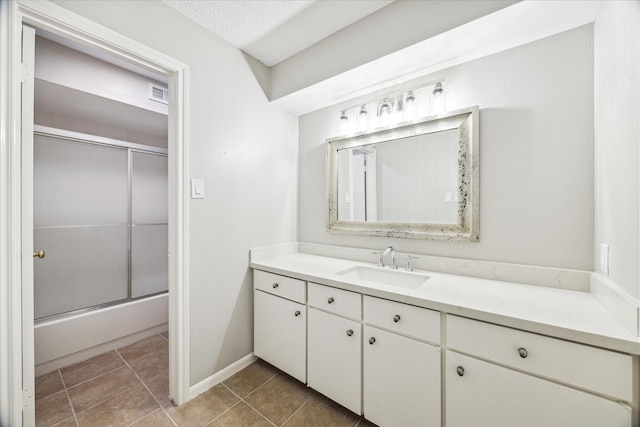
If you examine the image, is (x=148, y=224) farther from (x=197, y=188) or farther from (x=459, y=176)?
(x=459, y=176)

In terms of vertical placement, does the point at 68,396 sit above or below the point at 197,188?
below

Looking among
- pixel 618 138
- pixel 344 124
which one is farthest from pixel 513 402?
pixel 344 124

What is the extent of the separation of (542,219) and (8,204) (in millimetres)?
2503

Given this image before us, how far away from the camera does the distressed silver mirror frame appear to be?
1533mm

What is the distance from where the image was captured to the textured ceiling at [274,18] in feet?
4.90

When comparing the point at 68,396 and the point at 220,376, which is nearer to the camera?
the point at 68,396

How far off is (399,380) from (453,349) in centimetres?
33

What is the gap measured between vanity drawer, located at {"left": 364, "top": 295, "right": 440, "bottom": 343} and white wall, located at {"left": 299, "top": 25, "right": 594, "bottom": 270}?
2.05ft

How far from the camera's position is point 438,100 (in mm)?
1647

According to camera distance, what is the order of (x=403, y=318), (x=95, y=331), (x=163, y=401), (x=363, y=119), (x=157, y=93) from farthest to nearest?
(x=157, y=93) → (x=95, y=331) → (x=363, y=119) → (x=163, y=401) → (x=403, y=318)

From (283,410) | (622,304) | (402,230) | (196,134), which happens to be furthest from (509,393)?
(196,134)

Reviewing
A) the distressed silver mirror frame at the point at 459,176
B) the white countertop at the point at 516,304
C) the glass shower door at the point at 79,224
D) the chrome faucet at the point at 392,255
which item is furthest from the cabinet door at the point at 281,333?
the glass shower door at the point at 79,224

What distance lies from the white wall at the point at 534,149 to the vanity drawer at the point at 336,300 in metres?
0.73

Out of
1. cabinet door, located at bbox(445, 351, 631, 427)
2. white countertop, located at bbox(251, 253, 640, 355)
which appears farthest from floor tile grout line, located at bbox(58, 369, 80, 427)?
cabinet door, located at bbox(445, 351, 631, 427)
